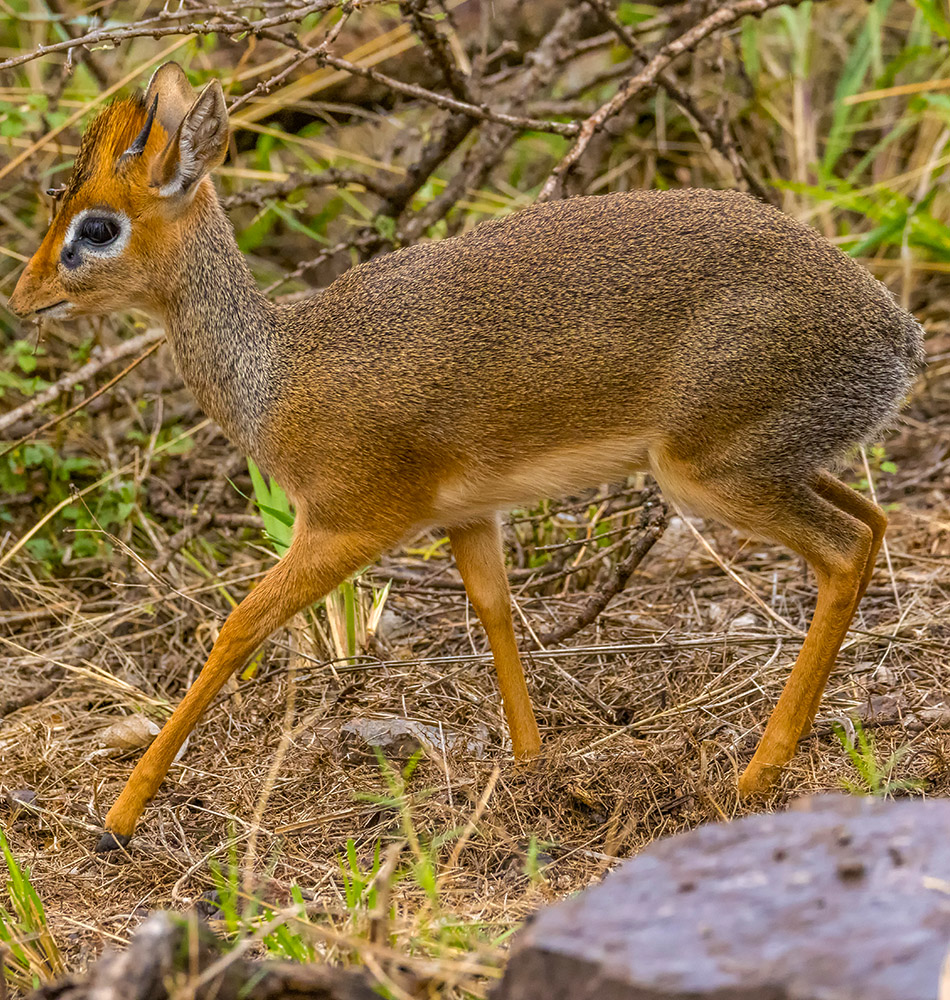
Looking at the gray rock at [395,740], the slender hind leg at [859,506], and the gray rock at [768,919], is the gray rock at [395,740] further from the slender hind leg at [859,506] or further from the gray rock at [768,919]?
the gray rock at [768,919]

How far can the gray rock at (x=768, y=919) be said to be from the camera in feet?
5.00

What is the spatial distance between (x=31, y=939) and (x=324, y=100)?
16.4 ft

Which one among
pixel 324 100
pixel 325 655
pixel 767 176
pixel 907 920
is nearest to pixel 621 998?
pixel 907 920

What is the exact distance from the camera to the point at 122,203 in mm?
3461

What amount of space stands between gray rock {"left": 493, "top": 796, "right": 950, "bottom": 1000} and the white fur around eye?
242 cm

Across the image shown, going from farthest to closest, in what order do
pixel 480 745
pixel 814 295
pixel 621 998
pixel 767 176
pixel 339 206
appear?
pixel 767 176 < pixel 339 206 < pixel 480 745 < pixel 814 295 < pixel 621 998

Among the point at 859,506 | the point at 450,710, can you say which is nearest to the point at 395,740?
the point at 450,710

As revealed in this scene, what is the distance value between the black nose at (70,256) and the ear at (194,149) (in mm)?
299

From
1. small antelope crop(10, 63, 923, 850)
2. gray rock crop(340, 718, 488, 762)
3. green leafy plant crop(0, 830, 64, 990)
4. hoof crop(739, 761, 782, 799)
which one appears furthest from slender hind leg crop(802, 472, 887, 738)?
green leafy plant crop(0, 830, 64, 990)

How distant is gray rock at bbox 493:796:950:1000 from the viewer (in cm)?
152

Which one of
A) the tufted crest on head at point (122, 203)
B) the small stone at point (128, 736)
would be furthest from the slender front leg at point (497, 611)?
the tufted crest on head at point (122, 203)

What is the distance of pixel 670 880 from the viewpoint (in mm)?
1784

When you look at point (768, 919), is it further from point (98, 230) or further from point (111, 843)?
point (98, 230)

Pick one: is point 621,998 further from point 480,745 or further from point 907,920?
point 480,745
